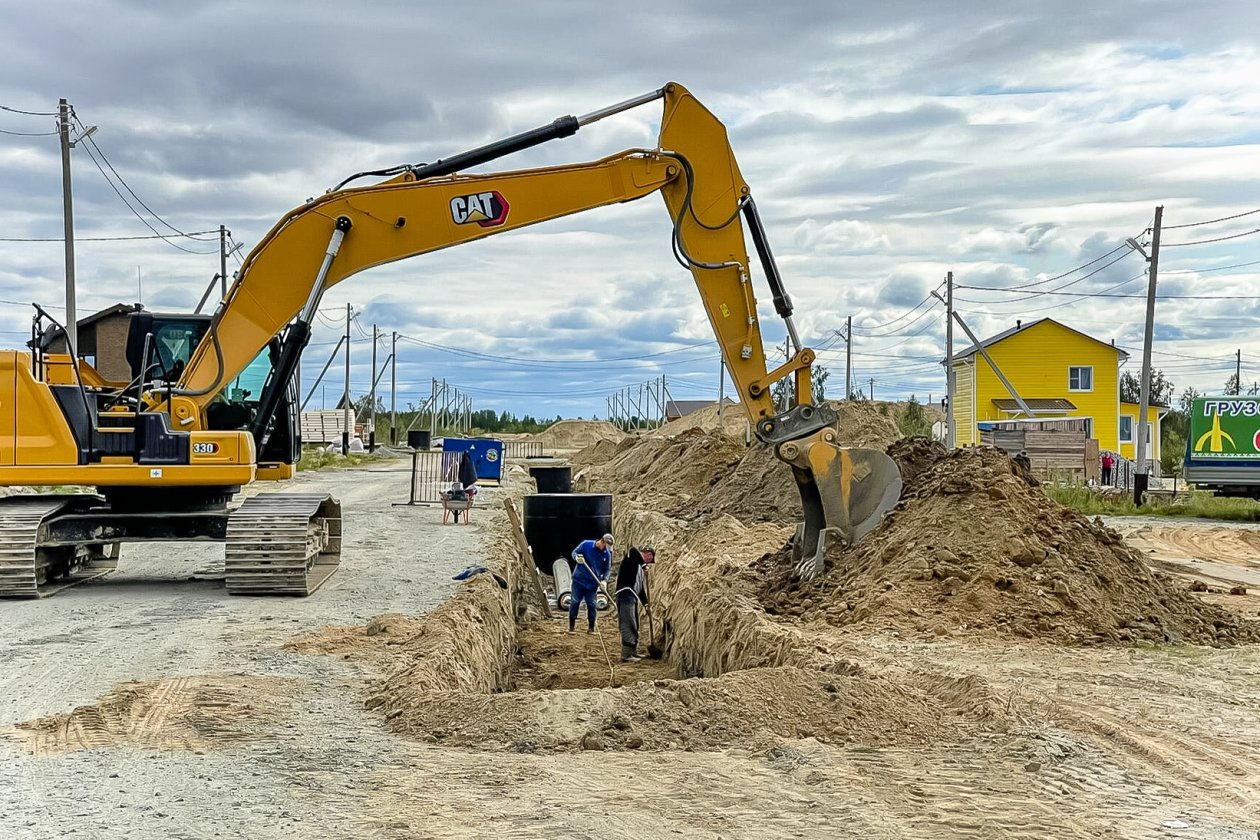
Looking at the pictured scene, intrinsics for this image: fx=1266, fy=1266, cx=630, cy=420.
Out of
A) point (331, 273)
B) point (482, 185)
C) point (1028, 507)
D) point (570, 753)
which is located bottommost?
point (570, 753)

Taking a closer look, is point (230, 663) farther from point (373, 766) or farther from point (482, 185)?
point (482, 185)

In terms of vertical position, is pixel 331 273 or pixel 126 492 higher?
pixel 331 273

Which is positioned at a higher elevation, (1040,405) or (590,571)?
(1040,405)

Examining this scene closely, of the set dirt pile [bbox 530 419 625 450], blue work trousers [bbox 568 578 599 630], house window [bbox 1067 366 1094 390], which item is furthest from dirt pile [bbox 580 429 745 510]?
dirt pile [bbox 530 419 625 450]

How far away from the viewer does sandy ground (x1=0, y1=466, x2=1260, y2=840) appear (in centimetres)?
564

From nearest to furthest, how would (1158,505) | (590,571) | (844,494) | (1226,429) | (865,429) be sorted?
(844,494) → (590,571) → (865,429) → (1226,429) → (1158,505)

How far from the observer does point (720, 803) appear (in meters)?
5.95

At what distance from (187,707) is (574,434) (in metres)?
80.2

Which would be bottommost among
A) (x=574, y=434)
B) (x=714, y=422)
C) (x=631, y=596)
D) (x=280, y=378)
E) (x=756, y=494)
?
(x=631, y=596)

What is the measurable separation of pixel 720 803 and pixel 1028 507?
302 inches

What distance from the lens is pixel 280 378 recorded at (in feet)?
42.5

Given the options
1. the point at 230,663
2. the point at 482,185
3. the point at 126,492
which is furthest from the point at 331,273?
the point at 230,663

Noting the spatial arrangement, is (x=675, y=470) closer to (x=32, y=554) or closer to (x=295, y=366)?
(x=295, y=366)

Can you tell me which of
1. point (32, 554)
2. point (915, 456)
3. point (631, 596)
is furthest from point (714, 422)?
point (32, 554)
